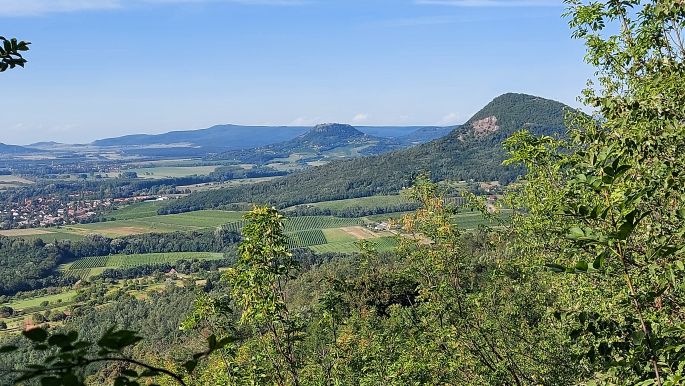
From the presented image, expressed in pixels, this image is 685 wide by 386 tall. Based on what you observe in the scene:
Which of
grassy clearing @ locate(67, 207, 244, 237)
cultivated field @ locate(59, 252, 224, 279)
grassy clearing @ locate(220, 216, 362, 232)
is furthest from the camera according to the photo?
grassy clearing @ locate(67, 207, 244, 237)

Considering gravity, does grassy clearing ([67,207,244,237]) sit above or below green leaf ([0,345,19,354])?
below

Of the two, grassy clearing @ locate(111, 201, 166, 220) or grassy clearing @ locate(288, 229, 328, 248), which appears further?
grassy clearing @ locate(111, 201, 166, 220)

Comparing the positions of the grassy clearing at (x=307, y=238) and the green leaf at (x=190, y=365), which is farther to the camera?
the grassy clearing at (x=307, y=238)

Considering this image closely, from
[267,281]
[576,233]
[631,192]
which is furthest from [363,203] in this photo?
[576,233]

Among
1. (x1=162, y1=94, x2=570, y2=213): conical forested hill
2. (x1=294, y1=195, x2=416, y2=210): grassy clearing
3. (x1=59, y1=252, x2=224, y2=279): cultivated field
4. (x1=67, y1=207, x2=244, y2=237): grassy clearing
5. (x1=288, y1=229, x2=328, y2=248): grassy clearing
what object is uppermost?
(x1=162, y1=94, x2=570, y2=213): conical forested hill

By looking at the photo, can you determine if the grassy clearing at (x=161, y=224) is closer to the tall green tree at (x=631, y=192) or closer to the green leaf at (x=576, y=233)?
the tall green tree at (x=631, y=192)

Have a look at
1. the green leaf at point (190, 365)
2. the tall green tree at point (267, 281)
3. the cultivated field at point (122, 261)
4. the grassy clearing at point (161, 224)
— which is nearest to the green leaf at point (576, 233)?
the green leaf at point (190, 365)

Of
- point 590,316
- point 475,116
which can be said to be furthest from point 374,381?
point 475,116

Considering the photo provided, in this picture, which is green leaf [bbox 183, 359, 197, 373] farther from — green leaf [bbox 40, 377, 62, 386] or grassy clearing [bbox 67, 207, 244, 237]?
grassy clearing [bbox 67, 207, 244, 237]

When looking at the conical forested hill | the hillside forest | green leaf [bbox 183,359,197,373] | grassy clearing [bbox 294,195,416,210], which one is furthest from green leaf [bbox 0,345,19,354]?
the conical forested hill

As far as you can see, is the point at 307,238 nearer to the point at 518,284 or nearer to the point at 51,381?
the point at 518,284
